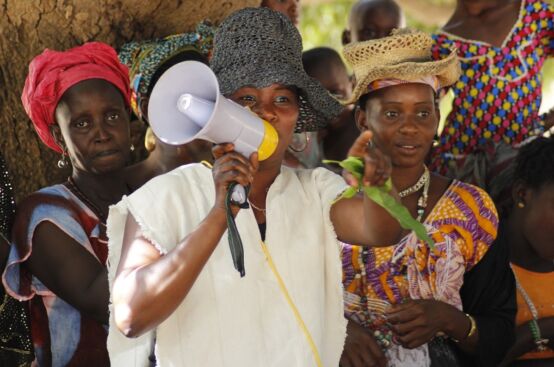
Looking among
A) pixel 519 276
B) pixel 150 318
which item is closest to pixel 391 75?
pixel 519 276

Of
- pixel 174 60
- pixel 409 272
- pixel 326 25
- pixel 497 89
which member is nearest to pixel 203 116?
pixel 409 272

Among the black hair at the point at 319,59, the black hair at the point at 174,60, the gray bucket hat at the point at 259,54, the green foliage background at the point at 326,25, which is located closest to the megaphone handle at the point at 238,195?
the gray bucket hat at the point at 259,54

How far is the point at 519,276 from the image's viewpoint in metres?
4.21

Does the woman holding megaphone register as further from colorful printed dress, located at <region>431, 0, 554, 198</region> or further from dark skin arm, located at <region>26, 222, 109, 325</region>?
colorful printed dress, located at <region>431, 0, 554, 198</region>

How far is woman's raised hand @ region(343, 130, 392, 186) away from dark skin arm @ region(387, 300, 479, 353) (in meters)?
1.10

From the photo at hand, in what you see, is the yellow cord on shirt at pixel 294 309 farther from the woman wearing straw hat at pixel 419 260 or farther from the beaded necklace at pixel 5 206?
the beaded necklace at pixel 5 206

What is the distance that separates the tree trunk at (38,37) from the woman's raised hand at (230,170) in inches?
84.5

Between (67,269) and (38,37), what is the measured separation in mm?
1377

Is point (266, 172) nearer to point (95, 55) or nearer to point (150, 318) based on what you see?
point (150, 318)

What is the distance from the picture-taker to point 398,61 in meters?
3.76

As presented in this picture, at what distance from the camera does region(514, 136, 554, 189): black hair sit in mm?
4191

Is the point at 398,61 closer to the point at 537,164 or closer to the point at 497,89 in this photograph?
the point at 537,164

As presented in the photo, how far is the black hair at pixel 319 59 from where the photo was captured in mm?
5418

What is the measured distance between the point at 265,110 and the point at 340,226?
42cm
